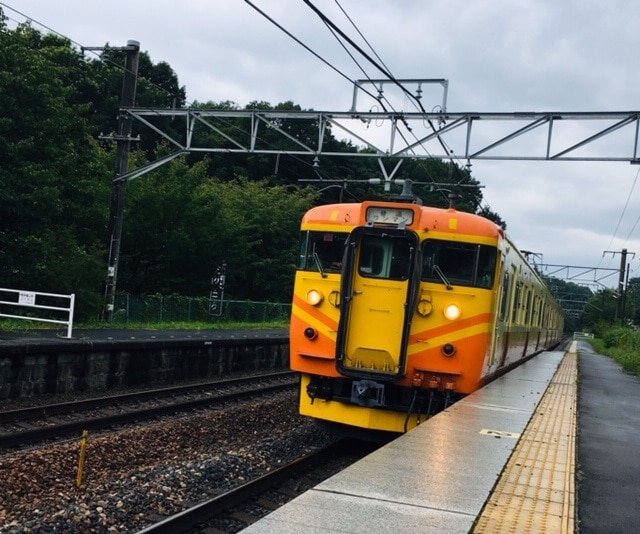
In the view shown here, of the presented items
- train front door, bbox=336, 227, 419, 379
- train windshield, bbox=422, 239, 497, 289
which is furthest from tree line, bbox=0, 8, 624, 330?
train front door, bbox=336, 227, 419, 379

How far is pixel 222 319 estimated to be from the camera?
29.9 meters

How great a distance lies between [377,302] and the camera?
32.0 feet

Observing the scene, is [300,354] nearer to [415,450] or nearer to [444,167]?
[415,450]

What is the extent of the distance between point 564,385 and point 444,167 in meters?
32.2

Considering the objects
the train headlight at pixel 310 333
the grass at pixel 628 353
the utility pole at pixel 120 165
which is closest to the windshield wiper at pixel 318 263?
the train headlight at pixel 310 333

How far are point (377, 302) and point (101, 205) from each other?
51.8 feet

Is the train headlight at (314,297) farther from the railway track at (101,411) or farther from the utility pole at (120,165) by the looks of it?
the utility pole at (120,165)

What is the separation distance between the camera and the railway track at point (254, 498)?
21.6 feet

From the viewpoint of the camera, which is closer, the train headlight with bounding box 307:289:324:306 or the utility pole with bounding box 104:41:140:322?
the train headlight with bounding box 307:289:324:306

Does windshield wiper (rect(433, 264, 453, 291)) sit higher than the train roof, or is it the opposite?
the train roof

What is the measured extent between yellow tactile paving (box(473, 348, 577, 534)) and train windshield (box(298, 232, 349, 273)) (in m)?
3.11

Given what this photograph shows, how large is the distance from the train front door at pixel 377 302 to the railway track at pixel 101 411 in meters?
3.80

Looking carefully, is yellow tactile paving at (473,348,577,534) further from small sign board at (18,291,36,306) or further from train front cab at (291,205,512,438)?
small sign board at (18,291,36,306)

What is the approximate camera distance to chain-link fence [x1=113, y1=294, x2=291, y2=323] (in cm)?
2352
